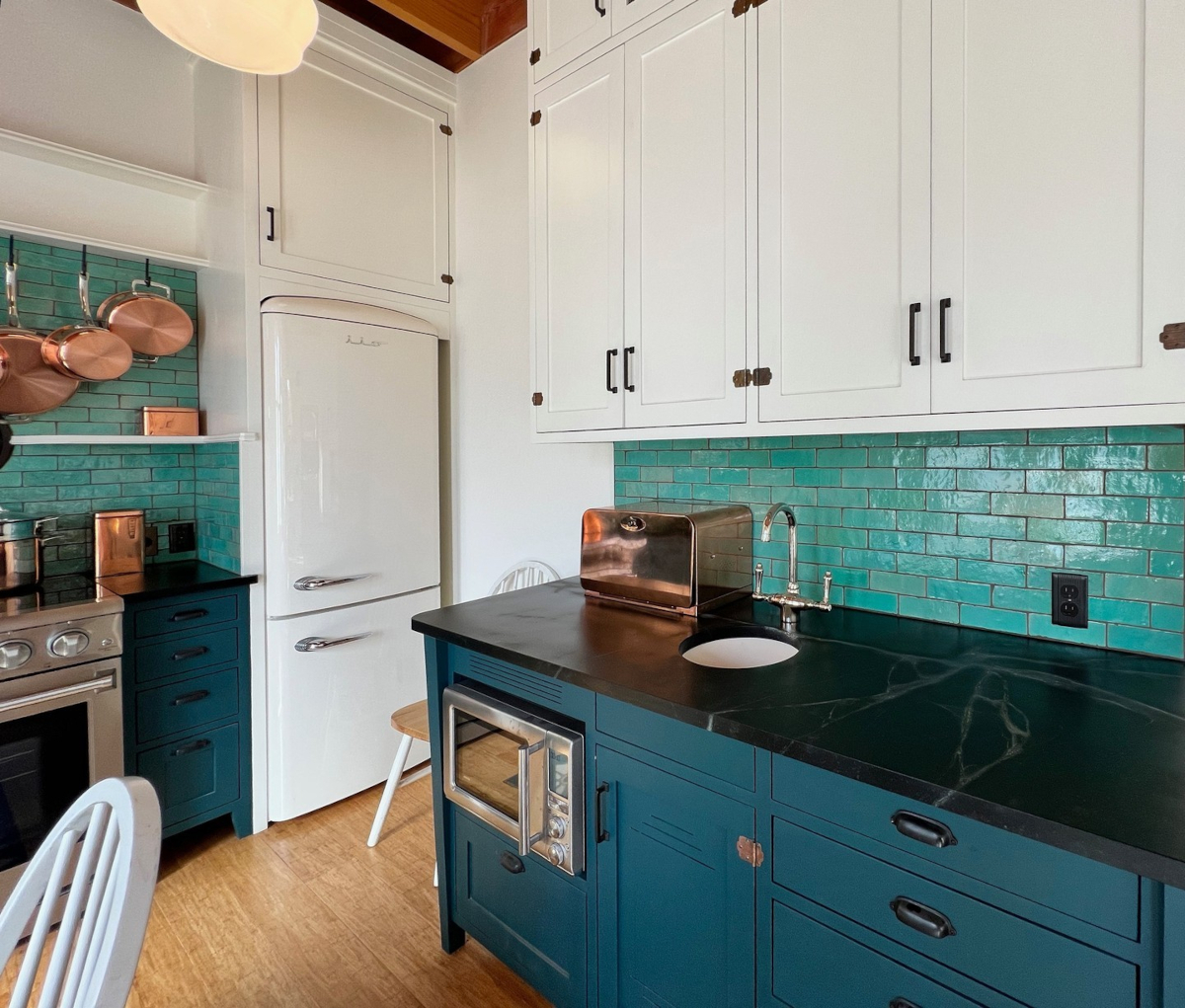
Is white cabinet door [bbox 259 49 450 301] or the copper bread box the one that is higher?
white cabinet door [bbox 259 49 450 301]

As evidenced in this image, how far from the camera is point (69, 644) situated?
6.42ft

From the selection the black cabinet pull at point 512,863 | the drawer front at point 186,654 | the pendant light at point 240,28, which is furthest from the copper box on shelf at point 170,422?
the black cabinet pull at point 512,863

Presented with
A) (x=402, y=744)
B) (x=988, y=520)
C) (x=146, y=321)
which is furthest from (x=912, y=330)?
(x=146, y=321)

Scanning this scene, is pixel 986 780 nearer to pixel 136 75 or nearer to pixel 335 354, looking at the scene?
pixel 335 354

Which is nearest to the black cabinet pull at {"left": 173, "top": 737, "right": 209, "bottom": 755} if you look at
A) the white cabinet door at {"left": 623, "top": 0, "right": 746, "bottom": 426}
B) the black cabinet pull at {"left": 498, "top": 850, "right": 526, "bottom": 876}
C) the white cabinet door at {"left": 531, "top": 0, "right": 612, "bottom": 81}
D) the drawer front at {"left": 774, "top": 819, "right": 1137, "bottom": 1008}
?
the black cabinet pull at {"left": 498, "top": 850, "right": 526, "bottom": 876}

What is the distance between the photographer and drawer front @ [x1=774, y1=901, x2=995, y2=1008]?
37.7 inches

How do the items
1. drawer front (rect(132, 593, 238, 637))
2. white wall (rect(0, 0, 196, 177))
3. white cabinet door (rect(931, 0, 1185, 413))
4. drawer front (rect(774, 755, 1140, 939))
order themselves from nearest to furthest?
drawer front (rect(774, 755, 1140, 939))
white cabinet door (rect(931, 0, 1185, 413))
drawer front (rect(132, 593, 238, 637))
white wall (rect(0, 0, 196, 177))

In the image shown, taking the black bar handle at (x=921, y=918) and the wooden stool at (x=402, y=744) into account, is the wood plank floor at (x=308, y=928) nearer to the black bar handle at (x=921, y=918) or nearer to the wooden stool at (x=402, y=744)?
the wooden stool at (x=402, y=744)

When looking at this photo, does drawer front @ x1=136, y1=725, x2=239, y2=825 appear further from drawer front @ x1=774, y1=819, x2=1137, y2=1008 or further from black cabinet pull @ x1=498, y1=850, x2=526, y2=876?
drawer front @ x1=774, y1=819, x2=1137, y2=1008

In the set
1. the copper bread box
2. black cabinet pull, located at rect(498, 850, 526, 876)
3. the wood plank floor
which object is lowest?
the wood plank floor

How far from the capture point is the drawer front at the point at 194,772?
2.21 m

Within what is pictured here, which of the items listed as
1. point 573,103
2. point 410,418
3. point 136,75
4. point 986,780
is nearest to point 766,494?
point 986,780

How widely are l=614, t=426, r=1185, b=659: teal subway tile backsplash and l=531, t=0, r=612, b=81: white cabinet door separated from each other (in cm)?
120

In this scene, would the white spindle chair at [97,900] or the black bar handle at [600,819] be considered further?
the black bar handle at [600,819]
